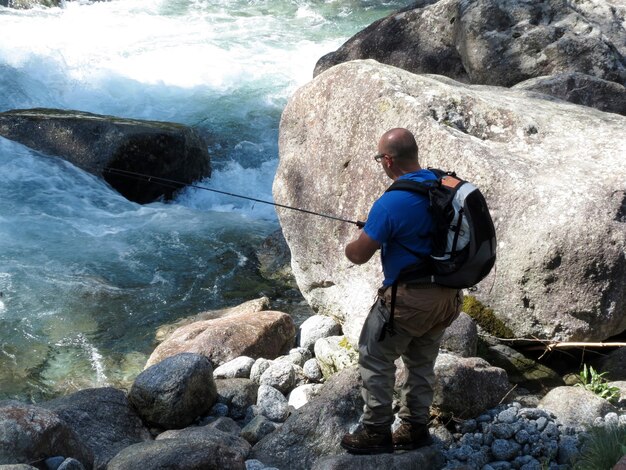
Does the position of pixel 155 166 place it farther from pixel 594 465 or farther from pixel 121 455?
pixel 594 465

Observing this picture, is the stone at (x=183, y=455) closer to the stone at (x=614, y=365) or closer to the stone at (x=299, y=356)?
the stone at (x=299, y=356)

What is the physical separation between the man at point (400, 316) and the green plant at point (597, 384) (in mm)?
1336

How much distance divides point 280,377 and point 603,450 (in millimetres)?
2847

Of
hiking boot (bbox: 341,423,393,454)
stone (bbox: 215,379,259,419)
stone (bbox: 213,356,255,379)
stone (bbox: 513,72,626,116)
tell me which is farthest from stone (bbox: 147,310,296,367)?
stone (bbox: 513,72,626,116)

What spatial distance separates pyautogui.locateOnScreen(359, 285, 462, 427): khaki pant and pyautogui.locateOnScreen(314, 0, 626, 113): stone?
598cm

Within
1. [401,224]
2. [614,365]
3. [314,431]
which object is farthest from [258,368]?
[401,224]

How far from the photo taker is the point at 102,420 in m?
5.55

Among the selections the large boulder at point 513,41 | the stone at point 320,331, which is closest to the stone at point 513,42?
the large boulder at point 513,41

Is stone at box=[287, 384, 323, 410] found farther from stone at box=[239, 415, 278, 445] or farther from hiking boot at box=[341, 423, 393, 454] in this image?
hiking boot at box=[341, 423, 393, 454]

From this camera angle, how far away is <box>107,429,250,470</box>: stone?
13.8ft

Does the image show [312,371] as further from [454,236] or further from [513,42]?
[513,42]

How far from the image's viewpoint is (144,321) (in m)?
8.13

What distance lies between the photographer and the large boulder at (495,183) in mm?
5301

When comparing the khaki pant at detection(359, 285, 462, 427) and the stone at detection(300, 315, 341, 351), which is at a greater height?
the khaki pant at detection(359, 285, 462, 427)
